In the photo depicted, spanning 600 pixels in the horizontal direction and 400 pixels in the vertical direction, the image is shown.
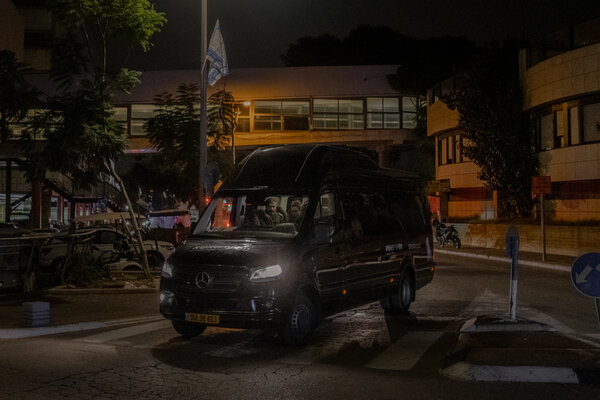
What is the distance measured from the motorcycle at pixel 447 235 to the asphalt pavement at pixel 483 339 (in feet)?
Result: 68.8

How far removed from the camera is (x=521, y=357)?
291 inches

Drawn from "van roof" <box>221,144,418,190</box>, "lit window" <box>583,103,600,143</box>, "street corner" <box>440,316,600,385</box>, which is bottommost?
"street corner" <box>440,316,600,385</box>

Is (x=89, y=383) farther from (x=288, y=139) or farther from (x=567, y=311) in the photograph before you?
(x=288, y=139)

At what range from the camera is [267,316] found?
8250mm

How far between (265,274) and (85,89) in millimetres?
9752

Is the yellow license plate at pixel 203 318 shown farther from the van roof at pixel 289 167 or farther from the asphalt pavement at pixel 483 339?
the asphalt pavement at pixel 483 339

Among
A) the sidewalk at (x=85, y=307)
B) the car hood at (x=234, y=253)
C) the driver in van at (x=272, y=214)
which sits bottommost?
A: the sidewalk at (x=85, y=307)

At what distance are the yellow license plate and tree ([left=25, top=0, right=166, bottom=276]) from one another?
7.53 m

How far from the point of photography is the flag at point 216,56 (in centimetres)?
1903

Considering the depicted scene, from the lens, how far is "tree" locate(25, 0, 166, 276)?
48.8 ft

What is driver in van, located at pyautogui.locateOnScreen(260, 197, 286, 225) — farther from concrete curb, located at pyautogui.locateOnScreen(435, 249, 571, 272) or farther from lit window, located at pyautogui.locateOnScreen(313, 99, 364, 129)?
lit window, located at pyautogui.locateOnScreen(313, 99, 364, 129)

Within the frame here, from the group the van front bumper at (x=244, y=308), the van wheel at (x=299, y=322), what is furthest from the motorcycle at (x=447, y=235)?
the van front bumper at (x=244, y=308)

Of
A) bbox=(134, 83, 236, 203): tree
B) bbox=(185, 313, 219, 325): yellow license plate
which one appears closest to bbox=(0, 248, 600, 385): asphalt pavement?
bbox=(185, 313, 219, 325): yellow license plate

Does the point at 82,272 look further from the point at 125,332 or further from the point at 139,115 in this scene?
the point at 139,115
